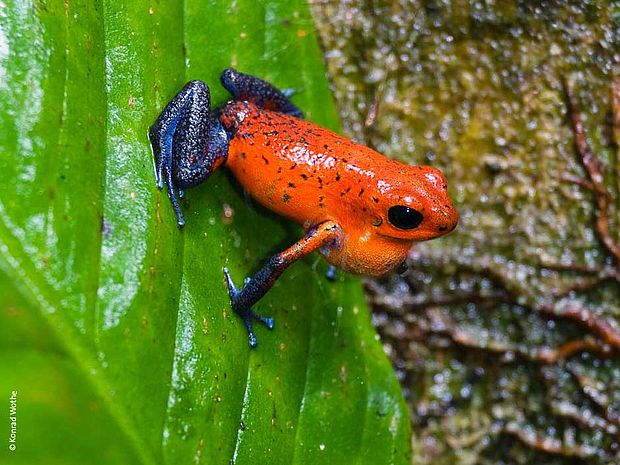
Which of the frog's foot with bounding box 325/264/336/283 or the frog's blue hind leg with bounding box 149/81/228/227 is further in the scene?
the frog's foot with bounding box 325/264/336/283

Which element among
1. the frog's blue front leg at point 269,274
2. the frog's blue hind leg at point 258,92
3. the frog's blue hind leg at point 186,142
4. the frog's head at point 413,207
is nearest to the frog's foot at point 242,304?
the frog's blue front leg at point 269,274

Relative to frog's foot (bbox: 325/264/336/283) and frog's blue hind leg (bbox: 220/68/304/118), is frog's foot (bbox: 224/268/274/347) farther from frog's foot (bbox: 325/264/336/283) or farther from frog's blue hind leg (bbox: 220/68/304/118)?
frog's blue hind leg (bbox: 220/68/304/118)

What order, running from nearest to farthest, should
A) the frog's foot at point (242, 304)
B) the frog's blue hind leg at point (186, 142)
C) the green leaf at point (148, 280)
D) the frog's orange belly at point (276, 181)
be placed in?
the green leaf at point (148, 280)
the frog's blue hind leg at point (186, 142)
the frog's foot at point (242, 304)
the frog's orange belly at point (276, 181)

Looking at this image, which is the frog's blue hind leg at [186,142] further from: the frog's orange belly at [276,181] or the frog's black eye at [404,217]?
the frog's black eye at [404,217]

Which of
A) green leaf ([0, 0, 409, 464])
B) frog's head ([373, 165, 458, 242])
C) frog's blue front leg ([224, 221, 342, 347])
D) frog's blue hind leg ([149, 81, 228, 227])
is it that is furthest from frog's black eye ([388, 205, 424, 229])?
frog's blue hind leg ([149, 81, 228, 227])

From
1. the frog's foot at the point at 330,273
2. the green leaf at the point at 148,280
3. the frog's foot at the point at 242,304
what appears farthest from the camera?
the frog's foot at the point at 330,273

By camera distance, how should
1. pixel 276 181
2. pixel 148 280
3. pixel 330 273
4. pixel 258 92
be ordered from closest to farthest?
1. pixel 148 280
2. pixel 276 181
3. pixel 258 92
4. pixel 330 273

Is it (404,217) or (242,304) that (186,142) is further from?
(404,217)

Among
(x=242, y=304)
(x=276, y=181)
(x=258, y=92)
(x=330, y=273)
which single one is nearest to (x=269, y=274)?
(x=242, y=304)
